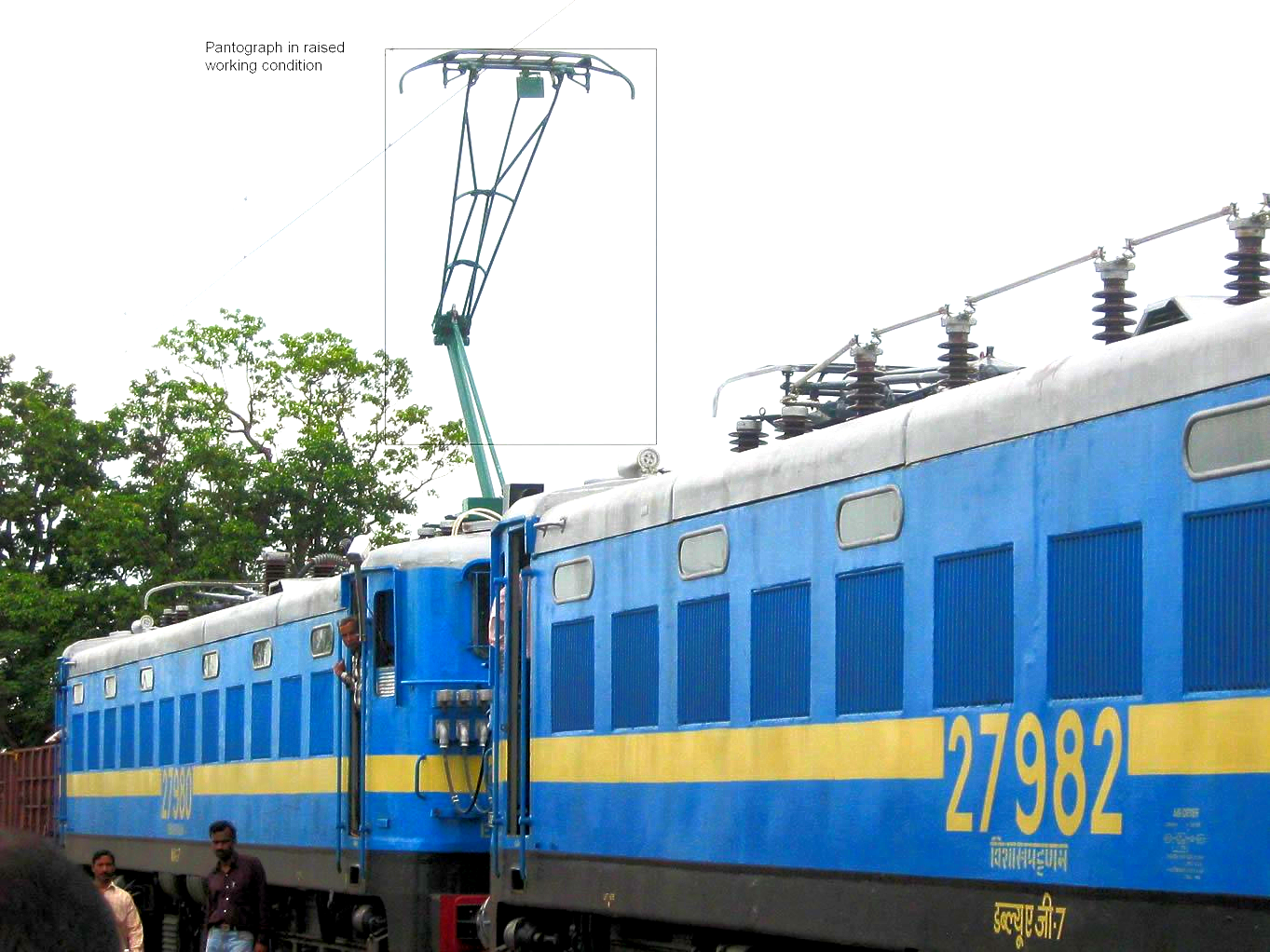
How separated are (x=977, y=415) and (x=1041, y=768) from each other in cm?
142

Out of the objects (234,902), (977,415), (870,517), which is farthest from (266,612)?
(977,415)

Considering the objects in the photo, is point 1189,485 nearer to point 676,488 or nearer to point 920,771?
point 920,771

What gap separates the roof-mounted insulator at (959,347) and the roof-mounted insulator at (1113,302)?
132cm

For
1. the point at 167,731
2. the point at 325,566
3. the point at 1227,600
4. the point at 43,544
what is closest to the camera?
the point at 1227,600

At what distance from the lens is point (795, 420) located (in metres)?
10.6

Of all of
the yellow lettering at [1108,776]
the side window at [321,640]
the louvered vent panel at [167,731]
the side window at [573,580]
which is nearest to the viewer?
the yellow lettering at [1108,776]

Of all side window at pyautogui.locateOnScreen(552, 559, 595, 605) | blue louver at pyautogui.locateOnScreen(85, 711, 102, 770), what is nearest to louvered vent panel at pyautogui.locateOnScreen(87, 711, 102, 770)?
blue louver at pyautogui.locateOnScreen(85, 711, 102, 770)

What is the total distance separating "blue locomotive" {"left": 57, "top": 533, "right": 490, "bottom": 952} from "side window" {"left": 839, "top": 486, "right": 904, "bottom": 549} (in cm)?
522

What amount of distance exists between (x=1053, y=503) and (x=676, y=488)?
359 centimetres

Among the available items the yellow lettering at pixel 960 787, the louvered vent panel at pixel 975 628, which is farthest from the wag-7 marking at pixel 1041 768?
the louvered vent panel at pixel 975 628

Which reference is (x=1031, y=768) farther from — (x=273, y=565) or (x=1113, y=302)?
(x=273, y=565)

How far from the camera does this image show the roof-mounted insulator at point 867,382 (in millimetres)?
10047

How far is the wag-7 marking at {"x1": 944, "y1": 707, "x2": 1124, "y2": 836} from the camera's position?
6848 millimetres

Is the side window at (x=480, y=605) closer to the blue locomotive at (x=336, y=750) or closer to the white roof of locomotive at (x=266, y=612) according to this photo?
the blue locomotive at (x=336, y=750)
